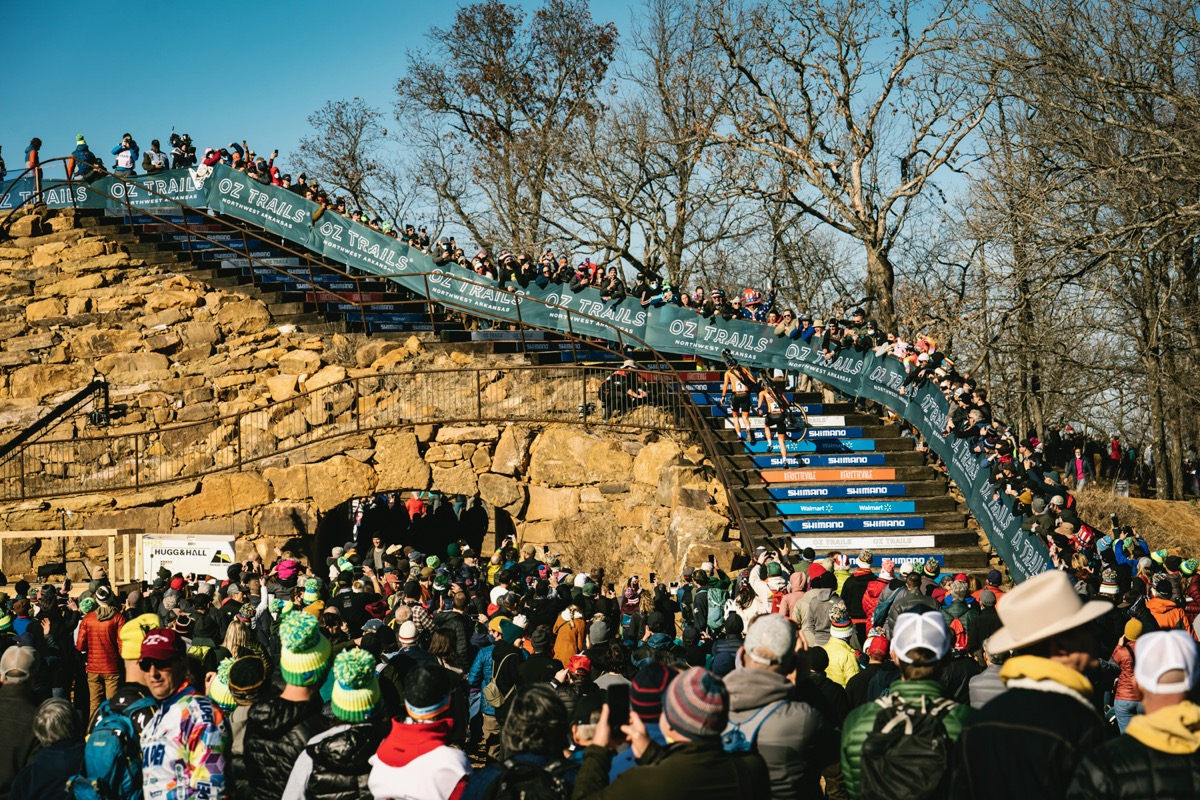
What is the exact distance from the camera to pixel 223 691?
6664 millimetres

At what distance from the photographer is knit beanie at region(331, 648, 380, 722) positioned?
5539mm

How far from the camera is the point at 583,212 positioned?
35.4 metres

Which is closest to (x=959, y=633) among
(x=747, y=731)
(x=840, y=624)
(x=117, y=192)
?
(x=840, y=624)

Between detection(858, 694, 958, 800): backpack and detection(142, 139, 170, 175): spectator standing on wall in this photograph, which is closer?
detection(858, 694, 958, 800): backpack

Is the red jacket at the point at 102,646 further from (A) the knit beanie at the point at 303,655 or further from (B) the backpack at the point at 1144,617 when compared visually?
(B) the backpack at the point at 1144,617

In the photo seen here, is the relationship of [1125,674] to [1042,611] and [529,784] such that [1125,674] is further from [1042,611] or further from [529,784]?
[529,784]

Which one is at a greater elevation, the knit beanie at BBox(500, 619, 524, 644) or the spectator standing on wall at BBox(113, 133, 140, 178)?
the spectator standing on wall at BBox(113, 133, 140, 178)

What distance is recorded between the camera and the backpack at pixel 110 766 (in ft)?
18.0

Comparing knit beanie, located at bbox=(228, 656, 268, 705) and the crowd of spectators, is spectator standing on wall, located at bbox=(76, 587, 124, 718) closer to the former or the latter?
the crowd of spectators

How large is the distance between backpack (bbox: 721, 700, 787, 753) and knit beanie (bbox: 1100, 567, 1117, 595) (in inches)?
294

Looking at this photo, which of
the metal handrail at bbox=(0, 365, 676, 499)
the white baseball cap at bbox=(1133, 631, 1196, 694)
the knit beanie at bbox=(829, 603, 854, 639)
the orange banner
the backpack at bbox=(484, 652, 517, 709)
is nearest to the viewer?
the white baseball cap at bbox=(1133, 631, 1196, 694)

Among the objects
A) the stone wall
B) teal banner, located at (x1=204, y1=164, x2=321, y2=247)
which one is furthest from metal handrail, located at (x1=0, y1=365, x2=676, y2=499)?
teal banner, located at (x1=204, y1=164, x2=321, y2=247)

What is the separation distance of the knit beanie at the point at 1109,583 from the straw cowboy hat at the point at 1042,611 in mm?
7897

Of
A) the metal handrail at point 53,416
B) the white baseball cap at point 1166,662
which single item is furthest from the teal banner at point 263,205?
the white baseball cap at point 1166,662
